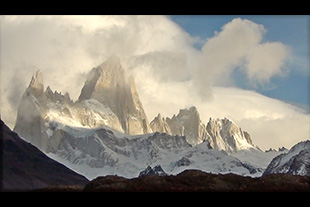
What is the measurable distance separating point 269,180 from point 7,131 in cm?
6499

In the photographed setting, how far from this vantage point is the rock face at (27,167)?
80.4m

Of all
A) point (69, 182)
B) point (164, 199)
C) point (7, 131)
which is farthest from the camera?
point (69, 182)

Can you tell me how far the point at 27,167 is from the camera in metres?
96.6

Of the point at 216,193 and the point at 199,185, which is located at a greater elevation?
the point at 199,185

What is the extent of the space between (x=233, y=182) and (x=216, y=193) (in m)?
37.7

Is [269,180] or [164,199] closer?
[164,199]

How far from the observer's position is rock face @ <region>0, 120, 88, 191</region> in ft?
264
